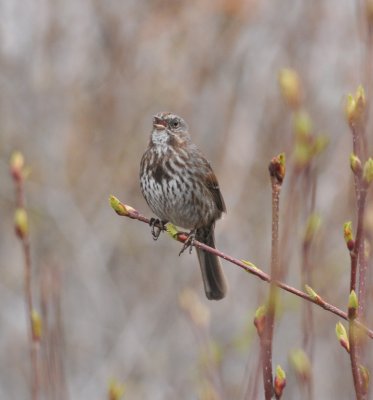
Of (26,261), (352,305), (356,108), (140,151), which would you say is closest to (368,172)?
(356,108)

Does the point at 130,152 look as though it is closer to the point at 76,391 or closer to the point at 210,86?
the point at 210,86

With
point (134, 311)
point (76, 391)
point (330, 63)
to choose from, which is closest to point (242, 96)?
point (330, 63)

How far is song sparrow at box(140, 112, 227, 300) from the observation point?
4.86 metres

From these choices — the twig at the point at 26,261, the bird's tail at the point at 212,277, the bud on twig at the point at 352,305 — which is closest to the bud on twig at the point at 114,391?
the twig at the point at 26,261

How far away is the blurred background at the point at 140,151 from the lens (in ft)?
25.6

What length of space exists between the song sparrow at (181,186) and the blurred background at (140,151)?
246cm

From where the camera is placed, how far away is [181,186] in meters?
4.94

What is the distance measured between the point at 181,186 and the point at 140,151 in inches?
143

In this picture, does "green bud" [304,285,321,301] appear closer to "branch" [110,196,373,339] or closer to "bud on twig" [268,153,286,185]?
"branch" [110,196,373,339]

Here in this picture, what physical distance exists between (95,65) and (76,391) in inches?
131

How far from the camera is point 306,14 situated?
8234mm

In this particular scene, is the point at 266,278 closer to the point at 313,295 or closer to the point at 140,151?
the point at 313,295

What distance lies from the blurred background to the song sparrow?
2463 mm

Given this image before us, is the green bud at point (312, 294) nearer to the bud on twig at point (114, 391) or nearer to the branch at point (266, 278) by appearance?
the branch at point (266, 278)
